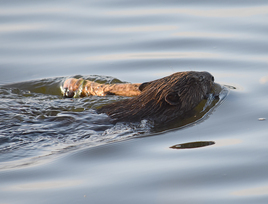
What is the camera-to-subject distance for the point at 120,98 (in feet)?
21.1

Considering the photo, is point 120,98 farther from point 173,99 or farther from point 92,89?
point 173,99

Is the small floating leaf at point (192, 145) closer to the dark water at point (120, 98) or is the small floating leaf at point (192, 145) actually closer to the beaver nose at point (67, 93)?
the dark water at point (120, 98)

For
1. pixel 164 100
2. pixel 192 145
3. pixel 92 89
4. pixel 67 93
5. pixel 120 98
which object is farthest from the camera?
pixel 67 93

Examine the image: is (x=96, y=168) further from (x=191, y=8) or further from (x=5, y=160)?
(x=191, y=8)

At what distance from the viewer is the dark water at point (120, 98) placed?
11.8 ft

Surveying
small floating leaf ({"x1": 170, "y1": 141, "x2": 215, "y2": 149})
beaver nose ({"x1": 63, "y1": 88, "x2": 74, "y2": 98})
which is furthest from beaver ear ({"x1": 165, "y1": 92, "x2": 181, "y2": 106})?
beaver nose ({"x1": 63, "y1": 88, "x2": 74, "y2": 98})

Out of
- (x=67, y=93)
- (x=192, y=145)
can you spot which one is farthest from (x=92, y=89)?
(x=192, y=145)

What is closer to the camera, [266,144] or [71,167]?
[71,167]

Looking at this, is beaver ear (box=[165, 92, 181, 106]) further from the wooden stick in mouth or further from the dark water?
the wooden stick in mouth

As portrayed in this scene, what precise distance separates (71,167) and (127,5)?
7603 mm

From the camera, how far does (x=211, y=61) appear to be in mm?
7758

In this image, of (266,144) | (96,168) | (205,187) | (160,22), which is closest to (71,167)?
(96,168)

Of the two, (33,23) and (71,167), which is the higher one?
(33,23)

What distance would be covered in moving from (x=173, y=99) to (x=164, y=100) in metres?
0.12
